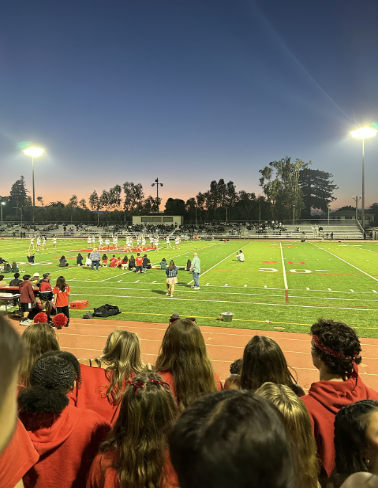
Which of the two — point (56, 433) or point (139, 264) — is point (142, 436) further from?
point (139, 264)

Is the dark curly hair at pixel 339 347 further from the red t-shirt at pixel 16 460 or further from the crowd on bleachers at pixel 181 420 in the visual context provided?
the red t-shirt at pixel 16 460

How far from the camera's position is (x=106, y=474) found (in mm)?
2316

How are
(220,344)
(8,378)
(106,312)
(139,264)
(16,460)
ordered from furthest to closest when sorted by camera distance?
Answer: (139,264) < (106,312) < (220,344) < (16,460) < (8,378)

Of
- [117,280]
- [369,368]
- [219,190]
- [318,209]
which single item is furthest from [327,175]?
[369,368]

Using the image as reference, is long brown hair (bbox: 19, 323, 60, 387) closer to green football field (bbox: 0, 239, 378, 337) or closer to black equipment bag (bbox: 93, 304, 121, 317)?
green football field (bbox: 0, 239, 378, 337)

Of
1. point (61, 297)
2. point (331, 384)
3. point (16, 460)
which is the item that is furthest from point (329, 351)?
point (61, 297)

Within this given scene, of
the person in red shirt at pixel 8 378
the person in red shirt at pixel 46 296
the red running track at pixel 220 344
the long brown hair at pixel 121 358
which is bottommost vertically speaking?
the red running track at pixel 220 344

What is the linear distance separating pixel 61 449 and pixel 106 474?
1.66 feet

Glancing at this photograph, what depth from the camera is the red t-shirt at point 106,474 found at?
7.52 feet

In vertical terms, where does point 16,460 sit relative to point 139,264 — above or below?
above

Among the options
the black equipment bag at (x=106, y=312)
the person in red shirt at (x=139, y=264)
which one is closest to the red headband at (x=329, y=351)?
the black equipment bag at (x=106, y=312)

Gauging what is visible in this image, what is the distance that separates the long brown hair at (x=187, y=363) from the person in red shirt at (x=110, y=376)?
38 cm

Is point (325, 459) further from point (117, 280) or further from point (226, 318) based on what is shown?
point (117, 280)

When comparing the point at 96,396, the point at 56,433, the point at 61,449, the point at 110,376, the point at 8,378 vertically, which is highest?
the point at 8,378
